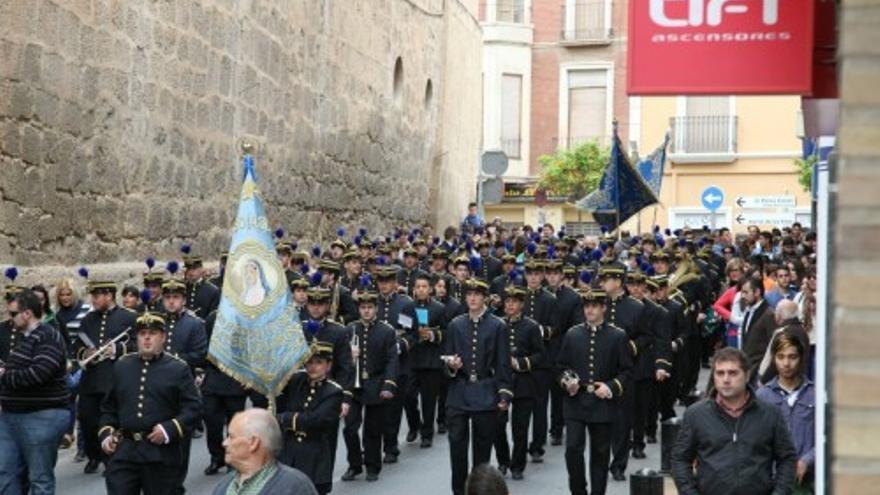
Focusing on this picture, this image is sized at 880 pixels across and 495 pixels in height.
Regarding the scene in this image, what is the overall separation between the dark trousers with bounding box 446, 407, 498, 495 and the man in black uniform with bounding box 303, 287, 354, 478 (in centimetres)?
86

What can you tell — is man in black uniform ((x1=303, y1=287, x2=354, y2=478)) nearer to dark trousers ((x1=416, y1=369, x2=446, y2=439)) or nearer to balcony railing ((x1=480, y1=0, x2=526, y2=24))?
dark trousers ((x1=416, y1=369, x2=446, y2=439))

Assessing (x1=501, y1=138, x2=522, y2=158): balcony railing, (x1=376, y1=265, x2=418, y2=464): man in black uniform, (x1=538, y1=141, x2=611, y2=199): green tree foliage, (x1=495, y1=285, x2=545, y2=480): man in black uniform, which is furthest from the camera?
(x1=501, y1=138, x2=522, y2=158): balcony railing

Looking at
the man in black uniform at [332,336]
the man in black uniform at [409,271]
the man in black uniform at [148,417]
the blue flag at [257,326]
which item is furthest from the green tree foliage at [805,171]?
the man in black uniform at [148,417]

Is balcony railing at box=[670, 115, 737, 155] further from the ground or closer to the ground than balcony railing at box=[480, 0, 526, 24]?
closer to the ground

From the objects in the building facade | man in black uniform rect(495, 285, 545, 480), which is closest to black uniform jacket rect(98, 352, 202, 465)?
man in black uniform rect(495, 285, 545, 480)

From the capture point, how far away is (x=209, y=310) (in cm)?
1616

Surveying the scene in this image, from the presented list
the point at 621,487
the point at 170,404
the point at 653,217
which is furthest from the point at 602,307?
the point at 653,217

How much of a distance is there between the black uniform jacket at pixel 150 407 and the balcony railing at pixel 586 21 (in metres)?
40.9

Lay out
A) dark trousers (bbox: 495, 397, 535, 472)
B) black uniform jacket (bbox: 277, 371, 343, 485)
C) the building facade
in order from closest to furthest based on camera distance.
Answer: black uniform jacket (bbox: 277, 371, 343, 485), dark trousers (bbox: 495, 397, 535, 472), the building facade

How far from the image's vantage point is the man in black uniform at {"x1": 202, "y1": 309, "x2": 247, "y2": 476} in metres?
13.6

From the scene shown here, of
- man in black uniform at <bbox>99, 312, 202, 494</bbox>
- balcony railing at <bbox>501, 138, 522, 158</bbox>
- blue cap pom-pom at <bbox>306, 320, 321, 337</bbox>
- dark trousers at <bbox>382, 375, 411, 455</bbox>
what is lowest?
dark trousers at <bbox>382, 375, 411, 455</bbox>

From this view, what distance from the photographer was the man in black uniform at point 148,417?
32.3 ft

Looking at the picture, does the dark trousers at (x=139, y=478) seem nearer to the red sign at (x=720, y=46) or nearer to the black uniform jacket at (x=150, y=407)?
the black uniform jacket at (x=150, y=407)

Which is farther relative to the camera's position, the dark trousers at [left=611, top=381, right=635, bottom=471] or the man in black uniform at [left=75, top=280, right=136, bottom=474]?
the man in black uniform at [left=75, top=280, right=136, bottom=474]
